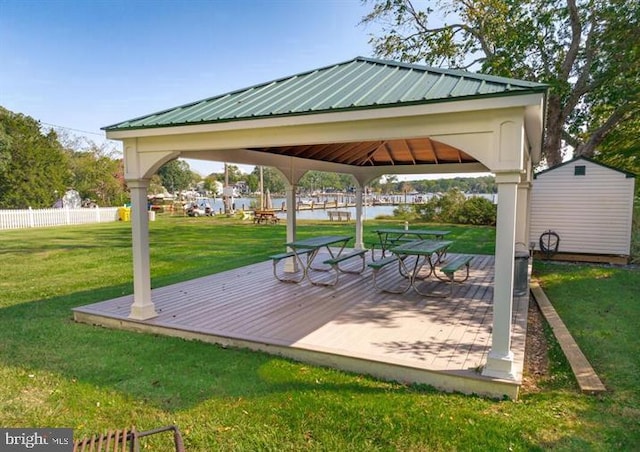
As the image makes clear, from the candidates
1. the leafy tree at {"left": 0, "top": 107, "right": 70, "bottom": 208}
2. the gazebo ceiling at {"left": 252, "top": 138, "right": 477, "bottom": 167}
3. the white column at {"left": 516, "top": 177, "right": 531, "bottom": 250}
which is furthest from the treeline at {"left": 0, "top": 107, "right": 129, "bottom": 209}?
the white column at {"left": 516, "top": 177, "right": 531, "bottom": 250}

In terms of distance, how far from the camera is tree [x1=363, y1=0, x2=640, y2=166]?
12.1 metres

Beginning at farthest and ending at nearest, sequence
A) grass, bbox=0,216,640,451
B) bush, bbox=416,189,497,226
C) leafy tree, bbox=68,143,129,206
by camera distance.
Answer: leafy tree, bbox=68,143,129,206 → bush, bbox=416,189,497,226 → grass, bbox=0,216,640,451

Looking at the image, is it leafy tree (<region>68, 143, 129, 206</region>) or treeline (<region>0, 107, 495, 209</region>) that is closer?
treeline (<region>0, 107, 495, 209</region>)

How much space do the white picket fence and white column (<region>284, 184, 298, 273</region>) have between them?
1752cm

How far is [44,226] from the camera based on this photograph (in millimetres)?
20172

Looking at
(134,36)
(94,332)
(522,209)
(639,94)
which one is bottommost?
(94,332)

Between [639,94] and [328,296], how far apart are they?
11927 millimetres

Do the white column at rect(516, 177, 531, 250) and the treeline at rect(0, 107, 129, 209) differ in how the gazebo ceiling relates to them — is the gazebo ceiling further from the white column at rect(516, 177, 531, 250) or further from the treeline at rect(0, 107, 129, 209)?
the treeline at rect(0, 107, 129, 209)

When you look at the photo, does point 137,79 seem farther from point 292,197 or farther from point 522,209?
point 522,209

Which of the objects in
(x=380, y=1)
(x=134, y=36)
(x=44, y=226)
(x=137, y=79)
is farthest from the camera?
(x=137, y=79)

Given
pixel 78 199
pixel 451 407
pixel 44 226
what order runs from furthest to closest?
pixel 78 199, pixel 44 226, pixel 451 407

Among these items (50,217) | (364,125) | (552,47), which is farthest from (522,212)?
(50,217)

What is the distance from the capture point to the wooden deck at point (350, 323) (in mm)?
3730

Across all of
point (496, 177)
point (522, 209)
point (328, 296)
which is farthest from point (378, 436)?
point (522, 209)
